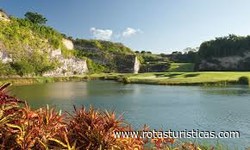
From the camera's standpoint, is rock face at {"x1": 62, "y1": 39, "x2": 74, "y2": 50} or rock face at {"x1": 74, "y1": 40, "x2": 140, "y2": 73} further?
rock face at {"x1": 74, "y1": 40, "x2": 140, "y2": 73}

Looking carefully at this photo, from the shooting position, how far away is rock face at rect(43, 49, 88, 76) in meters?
119

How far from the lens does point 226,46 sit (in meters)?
136

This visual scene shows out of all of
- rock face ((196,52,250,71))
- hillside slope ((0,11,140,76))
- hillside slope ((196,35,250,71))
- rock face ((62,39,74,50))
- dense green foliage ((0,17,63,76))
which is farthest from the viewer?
rock face ((62,39,74,50))

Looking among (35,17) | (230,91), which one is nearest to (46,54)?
(35,17)

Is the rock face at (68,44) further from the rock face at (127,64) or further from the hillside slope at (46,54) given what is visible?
the rock face at (127,64)

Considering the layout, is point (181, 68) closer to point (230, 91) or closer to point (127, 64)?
point (127, 64)

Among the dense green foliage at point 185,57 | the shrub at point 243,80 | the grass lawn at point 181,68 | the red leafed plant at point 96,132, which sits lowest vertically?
the shrub at point 243,80

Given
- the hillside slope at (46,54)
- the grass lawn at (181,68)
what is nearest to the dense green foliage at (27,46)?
the hillside slope at (46,54)

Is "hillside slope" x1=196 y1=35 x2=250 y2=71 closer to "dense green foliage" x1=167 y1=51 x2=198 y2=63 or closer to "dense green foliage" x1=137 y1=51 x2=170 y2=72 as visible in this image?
"dense green foliage" x1=137 y1=51 x2=170 y2=72

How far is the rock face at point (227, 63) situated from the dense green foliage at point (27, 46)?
48789 millimetres

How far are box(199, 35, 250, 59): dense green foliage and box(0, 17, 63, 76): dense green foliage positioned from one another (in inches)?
2011

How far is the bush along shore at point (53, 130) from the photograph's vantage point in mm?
4363

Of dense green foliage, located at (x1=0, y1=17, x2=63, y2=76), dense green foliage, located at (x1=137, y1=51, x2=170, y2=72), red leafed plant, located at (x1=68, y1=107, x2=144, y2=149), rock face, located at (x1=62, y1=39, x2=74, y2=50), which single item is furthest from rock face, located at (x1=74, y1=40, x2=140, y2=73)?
red leafed plant, located at (x1=68, y1=107, x2=144, y2=149)

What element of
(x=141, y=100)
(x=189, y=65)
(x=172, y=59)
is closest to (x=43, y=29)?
(x=189, y=65)
